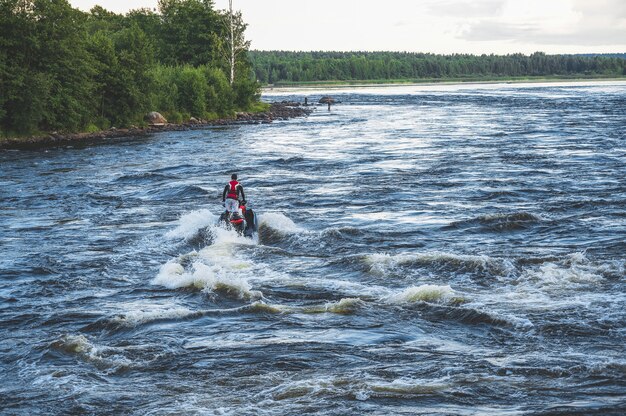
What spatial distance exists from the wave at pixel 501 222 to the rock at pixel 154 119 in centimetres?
5304

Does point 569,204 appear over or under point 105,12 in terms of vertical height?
under

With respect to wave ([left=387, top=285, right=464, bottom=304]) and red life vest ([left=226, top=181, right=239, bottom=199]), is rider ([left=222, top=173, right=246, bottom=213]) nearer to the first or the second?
→ red life vest ([left=226, top=181, right=239, bottom=199])

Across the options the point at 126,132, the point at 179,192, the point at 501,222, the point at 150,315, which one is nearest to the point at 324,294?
the point at 150,315

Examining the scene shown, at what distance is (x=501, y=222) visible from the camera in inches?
1086

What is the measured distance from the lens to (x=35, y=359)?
15422 millimetres

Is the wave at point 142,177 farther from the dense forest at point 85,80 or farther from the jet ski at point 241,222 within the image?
the dense forest at point 85,80

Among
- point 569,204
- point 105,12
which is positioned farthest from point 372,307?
point 105,12

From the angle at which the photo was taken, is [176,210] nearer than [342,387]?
No

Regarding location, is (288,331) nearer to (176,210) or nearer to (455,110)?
(176,210)

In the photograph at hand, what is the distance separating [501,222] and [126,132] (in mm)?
48530

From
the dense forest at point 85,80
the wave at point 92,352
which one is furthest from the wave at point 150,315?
the dense forest at point 85,80

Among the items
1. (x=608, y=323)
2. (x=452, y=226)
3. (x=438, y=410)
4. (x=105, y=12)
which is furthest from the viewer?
(x=105, y=12)

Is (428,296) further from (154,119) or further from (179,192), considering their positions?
(154,119)

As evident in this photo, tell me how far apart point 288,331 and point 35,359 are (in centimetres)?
496
